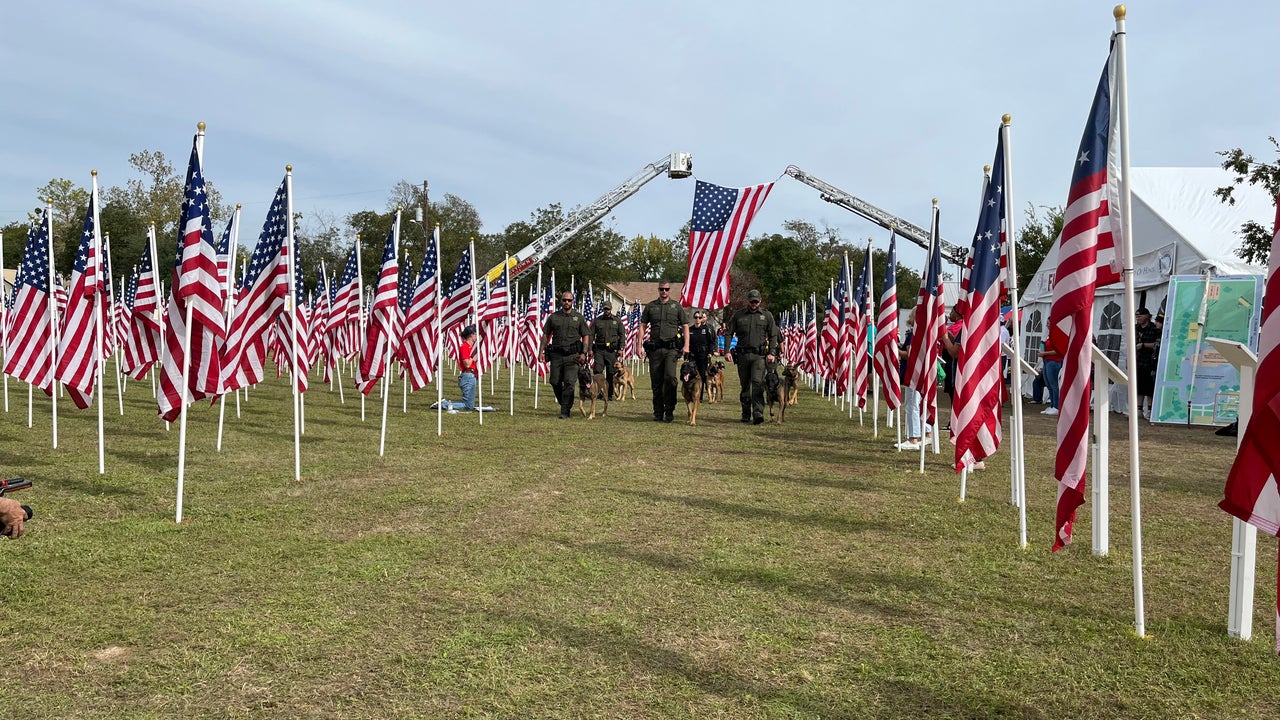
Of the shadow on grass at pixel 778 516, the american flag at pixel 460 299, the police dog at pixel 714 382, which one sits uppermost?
the american flag at pixel 460 299

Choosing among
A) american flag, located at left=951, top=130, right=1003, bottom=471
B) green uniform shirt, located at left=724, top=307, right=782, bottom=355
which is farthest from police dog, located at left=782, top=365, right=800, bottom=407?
american flag, located at left=951, top=130, right=1003, bottom=471

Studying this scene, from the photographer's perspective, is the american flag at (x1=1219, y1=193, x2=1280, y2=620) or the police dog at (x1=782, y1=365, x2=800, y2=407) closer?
the american flag at (x1=1219, y1=193, x2=1280, y2=620)

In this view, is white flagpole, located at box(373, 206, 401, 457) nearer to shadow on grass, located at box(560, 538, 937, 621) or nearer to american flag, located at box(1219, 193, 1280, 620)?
shadow on grass, located at box(560, 538, 937, 621)

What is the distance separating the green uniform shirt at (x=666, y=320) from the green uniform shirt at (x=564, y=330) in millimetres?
1340

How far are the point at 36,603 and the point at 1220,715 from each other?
5.88 meters

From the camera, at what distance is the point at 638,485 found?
9.61 m

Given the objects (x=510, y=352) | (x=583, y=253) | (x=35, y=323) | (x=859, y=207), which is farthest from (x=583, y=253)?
(x=35, y=323)

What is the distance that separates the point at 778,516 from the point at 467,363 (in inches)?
420

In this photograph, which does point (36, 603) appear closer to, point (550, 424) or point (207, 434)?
point (207, 434)

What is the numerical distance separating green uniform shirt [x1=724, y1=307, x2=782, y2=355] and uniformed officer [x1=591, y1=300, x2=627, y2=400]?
321 centimetres

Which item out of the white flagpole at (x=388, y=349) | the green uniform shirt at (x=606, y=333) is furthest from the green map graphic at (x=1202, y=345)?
the white flagpole at (x=388, y=349)

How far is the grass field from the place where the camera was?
13.3ft

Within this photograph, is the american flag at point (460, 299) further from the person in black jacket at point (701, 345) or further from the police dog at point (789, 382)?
the police dog at point (789, 382)

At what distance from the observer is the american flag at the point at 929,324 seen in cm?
980
